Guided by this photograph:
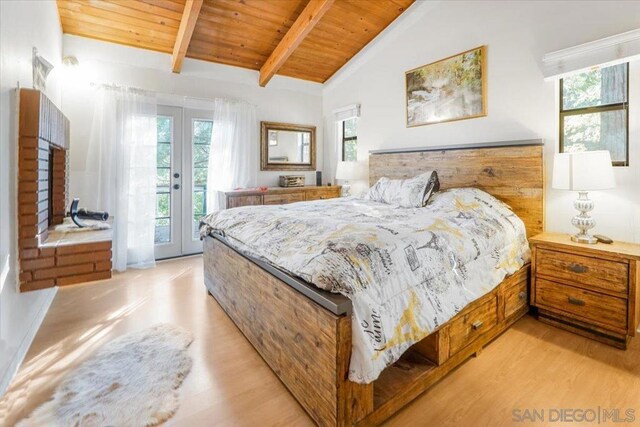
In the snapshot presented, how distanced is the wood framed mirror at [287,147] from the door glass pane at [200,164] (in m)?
0.79

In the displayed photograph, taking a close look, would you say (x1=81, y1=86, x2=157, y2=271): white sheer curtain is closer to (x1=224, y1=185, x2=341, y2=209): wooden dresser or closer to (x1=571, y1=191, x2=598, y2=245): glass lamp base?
(x1=224, y1=185, x2=341, y2=209): wooden dresser

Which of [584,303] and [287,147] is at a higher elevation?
[287,147]

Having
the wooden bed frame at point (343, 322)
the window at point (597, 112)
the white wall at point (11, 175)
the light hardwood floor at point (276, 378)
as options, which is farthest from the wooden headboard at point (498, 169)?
the white wall at point (11, 175)

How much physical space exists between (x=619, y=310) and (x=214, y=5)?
436 centimetres

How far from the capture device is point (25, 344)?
6.70 feet

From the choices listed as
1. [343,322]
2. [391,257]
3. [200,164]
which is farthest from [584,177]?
[200,164]

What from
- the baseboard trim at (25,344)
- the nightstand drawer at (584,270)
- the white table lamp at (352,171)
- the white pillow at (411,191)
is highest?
the white table lamp at (352,171)

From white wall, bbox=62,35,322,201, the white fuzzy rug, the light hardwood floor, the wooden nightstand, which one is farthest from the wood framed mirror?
the wooden nightstand

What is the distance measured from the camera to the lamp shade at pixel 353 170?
4.47 m

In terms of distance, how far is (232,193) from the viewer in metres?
4.10

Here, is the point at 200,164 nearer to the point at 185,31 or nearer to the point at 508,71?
the point at 185,31

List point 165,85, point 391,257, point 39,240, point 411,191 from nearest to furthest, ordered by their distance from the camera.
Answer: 1. point 391,257
2. point 39,240
3. point 411,191
4. point 165,85

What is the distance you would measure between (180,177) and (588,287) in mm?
4393

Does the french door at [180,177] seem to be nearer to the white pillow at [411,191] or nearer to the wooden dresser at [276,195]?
the wooden dresser at [276,195]
